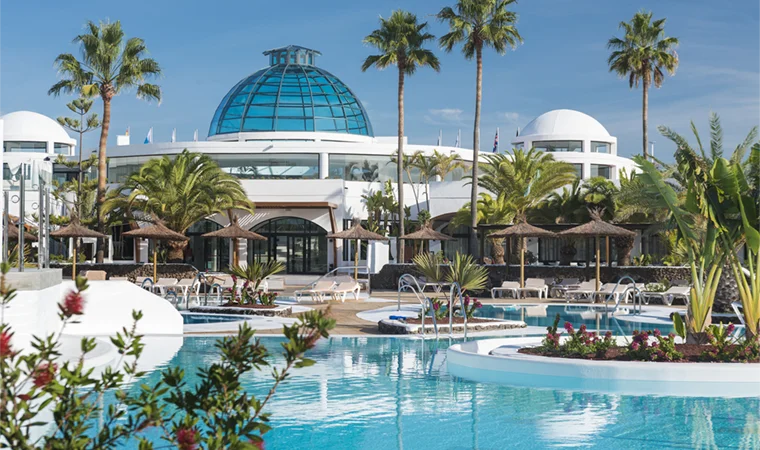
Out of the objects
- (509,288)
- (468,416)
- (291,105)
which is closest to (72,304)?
(468,416)

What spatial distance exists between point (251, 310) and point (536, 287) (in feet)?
34.5

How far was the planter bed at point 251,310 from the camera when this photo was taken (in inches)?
798

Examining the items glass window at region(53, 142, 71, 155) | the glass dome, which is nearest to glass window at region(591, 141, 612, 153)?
the glass dome

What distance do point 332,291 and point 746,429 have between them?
663 inches

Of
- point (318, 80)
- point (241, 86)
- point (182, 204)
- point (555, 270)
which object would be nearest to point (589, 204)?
point (555, 270)

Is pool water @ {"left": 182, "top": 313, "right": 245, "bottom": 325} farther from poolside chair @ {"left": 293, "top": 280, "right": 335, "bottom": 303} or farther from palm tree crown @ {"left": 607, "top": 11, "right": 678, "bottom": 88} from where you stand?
palm tree crown @ {"left": 607, "top": 11, "right": 678, "bottom": 88}

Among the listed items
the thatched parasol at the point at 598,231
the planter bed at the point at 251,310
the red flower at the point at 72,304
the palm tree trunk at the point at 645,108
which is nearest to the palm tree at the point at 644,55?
the palm tree trunk at the point at 645,108

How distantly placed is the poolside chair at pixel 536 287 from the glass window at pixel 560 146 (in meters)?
33.8

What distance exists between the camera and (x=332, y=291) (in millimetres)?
24844

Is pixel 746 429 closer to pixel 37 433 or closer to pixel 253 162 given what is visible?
pixel 37 433

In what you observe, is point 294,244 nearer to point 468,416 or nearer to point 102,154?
point 102,154

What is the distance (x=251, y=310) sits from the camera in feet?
67.0

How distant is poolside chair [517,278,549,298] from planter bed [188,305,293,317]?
360 inches

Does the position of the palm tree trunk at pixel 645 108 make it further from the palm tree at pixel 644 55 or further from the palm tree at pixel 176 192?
the palm tree at pixel 176 192
